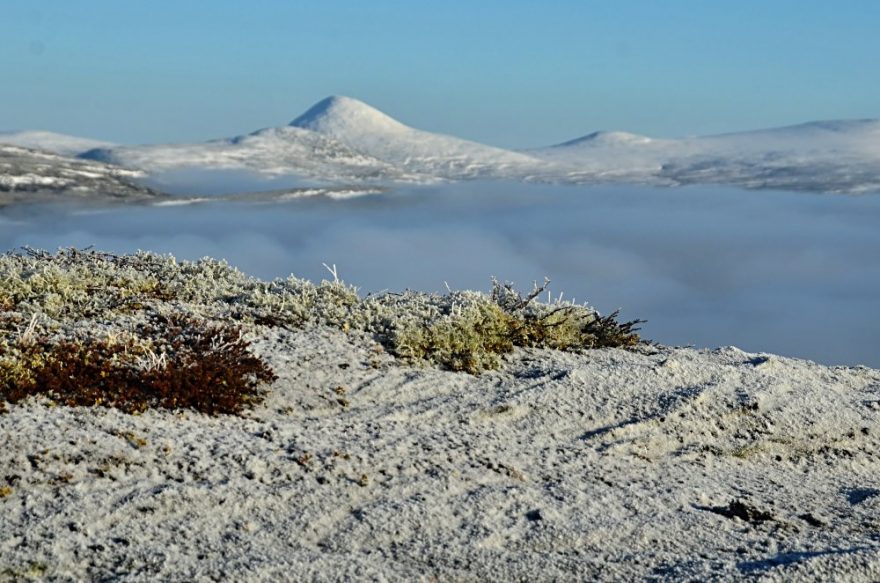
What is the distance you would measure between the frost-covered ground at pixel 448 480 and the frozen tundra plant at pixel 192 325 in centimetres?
34

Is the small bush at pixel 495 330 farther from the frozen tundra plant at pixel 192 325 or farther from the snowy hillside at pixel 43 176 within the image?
the snowy hillside at pixel 43 176

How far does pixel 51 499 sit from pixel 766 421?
780 cm

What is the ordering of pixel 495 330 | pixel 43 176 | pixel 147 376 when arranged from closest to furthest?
pixel 147 376, pixel 495 330, pixel 43 176

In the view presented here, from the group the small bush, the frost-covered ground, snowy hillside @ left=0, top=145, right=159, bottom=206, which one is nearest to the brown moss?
the frost-covered ground

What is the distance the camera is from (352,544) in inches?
316

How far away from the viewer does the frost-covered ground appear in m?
7.78

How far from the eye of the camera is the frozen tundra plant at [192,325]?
1065 cm

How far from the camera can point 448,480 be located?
9.30m

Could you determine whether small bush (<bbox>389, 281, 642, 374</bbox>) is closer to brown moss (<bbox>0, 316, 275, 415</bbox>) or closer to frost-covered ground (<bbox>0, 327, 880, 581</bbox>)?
frost-covered ground (<bbox>0, 327, 880, 581</bbox>)

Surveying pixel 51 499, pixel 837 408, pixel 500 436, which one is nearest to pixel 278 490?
pixel 51 499

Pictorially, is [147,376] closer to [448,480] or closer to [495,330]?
[448,480]

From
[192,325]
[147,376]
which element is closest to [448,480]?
[147,376]

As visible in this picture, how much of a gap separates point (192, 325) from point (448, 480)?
180 inches

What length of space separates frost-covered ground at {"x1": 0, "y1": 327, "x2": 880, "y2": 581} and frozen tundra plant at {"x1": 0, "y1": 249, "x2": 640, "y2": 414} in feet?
1.11
